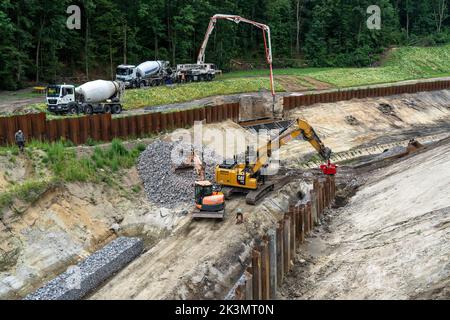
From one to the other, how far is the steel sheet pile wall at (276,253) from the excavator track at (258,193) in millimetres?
2458

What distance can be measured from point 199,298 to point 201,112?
744 inches

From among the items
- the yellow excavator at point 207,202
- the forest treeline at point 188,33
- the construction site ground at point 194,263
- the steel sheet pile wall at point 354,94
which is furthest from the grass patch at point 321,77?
the construction site ground at point 194,263

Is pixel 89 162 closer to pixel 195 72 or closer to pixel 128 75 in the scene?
pixel 128 75

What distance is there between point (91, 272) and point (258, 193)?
8.50 meters

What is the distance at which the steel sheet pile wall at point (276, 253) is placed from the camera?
14242mm

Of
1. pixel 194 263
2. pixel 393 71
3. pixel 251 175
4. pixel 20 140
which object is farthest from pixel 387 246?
pixel 393 71

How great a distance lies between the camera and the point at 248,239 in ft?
63.4

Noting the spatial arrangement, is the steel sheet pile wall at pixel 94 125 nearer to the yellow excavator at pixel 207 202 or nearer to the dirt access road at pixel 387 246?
the yellow excavator at pixel 207 202

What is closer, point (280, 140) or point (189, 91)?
point (280, 140)

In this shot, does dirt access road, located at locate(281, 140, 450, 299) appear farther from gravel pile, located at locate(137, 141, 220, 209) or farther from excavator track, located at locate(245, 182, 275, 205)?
gravel pile, located at locate(137, 141, 220, 209)

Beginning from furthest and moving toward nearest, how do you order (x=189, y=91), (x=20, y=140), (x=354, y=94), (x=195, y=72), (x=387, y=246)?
(x=195, y=72) < (x=354, y=94) < (x=189, y=91) < (x=20, y=140) < (x=387, y=246)

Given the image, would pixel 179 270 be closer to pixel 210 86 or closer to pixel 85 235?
pixel 85 235

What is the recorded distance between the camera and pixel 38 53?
151 feet
